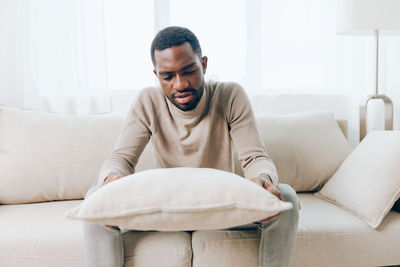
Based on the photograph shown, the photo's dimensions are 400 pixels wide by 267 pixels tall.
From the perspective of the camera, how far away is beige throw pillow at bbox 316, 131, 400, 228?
1.14 m

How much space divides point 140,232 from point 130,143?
307mm

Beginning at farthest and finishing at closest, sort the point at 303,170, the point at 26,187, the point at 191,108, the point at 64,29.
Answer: the point at 64,29 < the point at 303,170 < the point at 26,187 < the point at 191,108

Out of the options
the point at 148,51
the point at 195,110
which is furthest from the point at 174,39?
the point at 148,51

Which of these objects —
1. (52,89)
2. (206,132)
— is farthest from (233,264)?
(52,89)

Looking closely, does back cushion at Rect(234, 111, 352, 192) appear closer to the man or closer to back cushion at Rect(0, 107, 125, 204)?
the man

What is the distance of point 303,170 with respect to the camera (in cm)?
154

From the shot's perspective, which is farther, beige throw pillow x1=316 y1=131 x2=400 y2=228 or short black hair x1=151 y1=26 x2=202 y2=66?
beige throw pillow x1=316 y1=131 x2=400 y2=228

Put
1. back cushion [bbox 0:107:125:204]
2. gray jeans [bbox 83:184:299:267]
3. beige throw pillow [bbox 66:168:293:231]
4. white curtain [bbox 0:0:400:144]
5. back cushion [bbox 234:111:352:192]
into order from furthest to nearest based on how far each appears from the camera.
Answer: white curtain [bbox 0:0:400:144] < back cushion [bbox 234:111:352:192] < back cushion [bbox 0:107:125:204] < gray jeans [bbox 83:184:299:267] < beige throw pillow [bbox 66:168:293:231]

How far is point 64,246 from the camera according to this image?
104 cm

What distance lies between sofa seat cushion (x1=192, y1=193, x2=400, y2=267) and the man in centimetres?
8

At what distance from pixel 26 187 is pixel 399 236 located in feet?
4.75

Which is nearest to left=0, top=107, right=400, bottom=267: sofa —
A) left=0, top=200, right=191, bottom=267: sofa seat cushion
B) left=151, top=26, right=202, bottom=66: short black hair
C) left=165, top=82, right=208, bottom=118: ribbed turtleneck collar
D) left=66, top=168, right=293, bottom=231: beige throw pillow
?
left=0, top=200, right=191, bottom=267: sofa seat cushion

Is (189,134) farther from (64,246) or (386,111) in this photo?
(386,111)

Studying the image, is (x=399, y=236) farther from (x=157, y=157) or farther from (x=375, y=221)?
(x=157, y=157)
